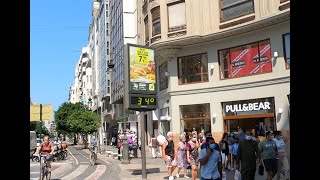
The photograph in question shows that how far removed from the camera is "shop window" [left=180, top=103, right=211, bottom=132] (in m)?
25.1

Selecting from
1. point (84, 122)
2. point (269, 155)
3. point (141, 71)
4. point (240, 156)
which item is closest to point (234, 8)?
point (141, 71)

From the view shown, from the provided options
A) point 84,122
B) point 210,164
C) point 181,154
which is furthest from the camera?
point 84,122

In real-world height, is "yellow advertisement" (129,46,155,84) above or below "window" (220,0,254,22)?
below

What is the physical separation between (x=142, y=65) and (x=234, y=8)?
10259mm

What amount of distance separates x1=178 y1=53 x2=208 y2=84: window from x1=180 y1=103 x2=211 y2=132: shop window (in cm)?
187

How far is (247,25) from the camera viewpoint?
22.3 metres

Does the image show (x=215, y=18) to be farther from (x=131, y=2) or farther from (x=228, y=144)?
(x=131, y=2)

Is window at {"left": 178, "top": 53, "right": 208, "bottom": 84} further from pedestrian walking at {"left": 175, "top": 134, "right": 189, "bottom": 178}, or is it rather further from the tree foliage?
the tree foliage

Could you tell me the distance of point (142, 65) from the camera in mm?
16016

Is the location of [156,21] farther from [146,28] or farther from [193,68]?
[193,68]

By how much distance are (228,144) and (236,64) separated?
903 cm

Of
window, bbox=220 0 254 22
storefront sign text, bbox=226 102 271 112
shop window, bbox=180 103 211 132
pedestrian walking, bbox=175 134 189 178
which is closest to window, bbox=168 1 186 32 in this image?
window, bbox=220 0 254 22
